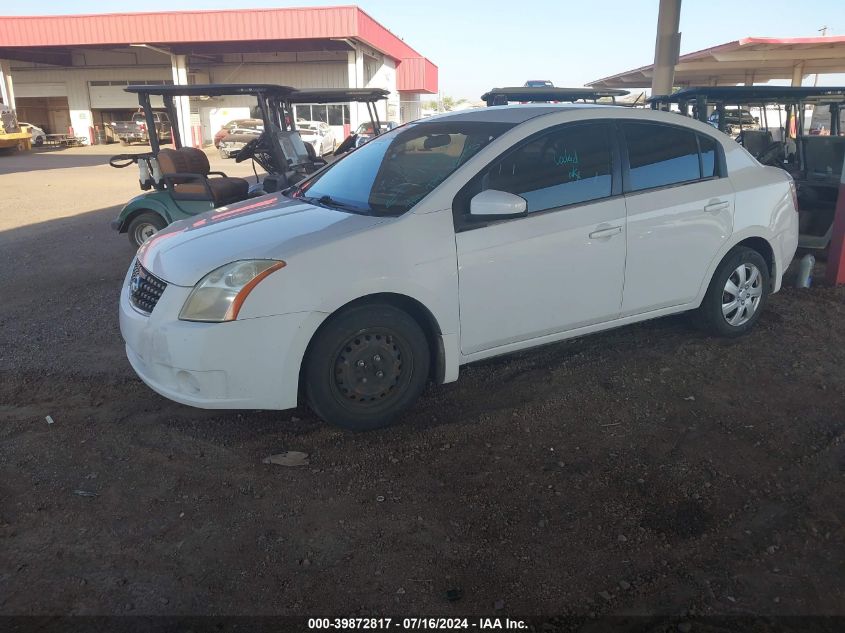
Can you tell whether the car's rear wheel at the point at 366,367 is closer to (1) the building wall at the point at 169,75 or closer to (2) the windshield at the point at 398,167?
(2) the windshield at the point at 398,167

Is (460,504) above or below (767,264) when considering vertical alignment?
below

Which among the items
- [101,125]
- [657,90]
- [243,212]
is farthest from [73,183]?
[101,125]

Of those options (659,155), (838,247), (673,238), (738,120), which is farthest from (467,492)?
(738,120)

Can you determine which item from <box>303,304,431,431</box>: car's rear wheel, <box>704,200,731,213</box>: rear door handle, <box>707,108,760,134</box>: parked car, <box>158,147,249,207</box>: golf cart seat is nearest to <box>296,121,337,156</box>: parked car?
<box>158,147,249,207</box>: golf cart seat

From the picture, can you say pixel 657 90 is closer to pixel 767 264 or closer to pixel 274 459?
pixel 767 264

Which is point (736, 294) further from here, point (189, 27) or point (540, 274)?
point (189, 27)

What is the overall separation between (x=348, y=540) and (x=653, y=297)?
2.80 metres

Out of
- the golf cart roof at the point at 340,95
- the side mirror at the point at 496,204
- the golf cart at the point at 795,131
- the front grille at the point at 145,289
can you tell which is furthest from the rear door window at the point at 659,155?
the golf cart roof at the point at 340,95

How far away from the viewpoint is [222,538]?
2.88 meters

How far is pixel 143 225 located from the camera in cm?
880

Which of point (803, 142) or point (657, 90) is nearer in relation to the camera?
point (803, 142)

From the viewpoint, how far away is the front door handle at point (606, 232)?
4203mm

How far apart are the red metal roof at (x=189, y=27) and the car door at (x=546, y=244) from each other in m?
30.4

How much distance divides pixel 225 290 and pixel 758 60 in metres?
27.8
